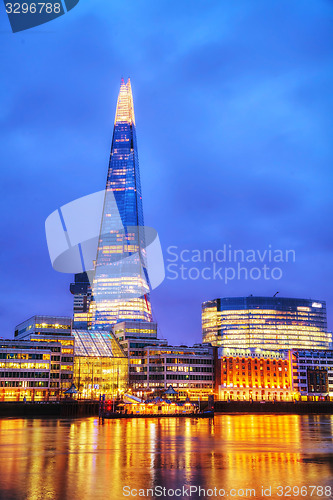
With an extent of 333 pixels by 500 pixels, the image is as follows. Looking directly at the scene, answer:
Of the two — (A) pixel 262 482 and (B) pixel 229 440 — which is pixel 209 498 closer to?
(A) pixel 262 482

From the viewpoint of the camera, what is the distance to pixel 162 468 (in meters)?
48.0

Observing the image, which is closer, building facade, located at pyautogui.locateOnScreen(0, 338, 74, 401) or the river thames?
the river thames

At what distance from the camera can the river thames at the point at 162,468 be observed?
38.3 meters

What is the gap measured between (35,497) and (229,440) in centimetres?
4387

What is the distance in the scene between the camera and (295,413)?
639 feet

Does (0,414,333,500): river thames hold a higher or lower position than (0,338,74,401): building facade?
lower

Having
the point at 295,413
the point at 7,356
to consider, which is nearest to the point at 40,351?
the point at 7,356

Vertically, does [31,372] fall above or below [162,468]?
above

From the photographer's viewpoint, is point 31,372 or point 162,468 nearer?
point 162,468

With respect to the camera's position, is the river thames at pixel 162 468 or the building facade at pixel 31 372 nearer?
the river thames at pixel 162 468

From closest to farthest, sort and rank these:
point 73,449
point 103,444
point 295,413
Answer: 1. point 73,449
2. point 103,444
3. point 295,413

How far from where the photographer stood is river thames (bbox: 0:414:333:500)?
38.3 metres

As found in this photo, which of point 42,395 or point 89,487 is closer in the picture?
point 89,487

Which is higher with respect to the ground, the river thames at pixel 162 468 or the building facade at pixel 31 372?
the building facade at pixel 31 372
